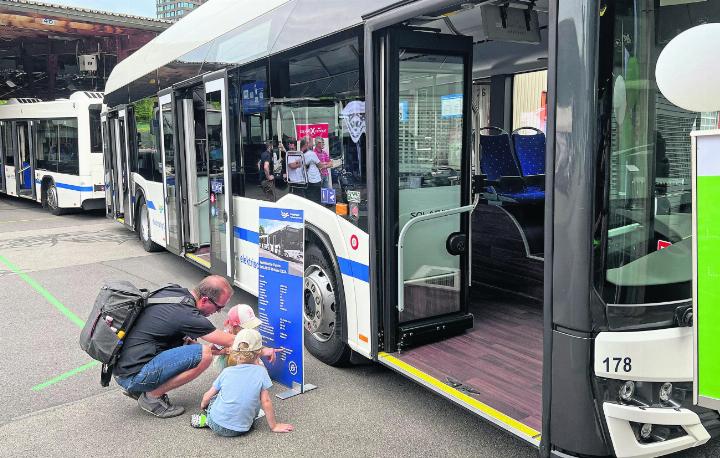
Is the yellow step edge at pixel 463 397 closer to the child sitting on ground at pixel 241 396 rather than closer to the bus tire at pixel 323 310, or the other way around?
the bus tire at pixel 323 310

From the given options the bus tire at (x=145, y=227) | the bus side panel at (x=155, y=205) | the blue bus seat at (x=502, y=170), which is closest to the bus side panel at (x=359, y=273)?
the blue bus seat at (x=502, y=170)

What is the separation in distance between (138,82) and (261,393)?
21.8ft

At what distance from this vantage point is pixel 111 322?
3.86m

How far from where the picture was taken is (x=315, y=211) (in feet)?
15.1

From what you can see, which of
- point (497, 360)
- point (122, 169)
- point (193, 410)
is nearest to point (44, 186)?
point (122, 169)

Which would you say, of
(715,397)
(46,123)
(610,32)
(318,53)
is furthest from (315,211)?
(46,123)

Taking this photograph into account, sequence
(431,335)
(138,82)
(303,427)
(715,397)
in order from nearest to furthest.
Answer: (715,397) → (303,427) → (431,335) → (138,82)

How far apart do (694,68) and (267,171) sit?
144 inches

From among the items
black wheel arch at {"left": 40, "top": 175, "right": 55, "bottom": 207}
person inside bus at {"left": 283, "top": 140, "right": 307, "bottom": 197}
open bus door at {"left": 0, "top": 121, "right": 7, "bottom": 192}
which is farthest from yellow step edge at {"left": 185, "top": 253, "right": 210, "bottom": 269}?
open bus door at {"left": 0, "top": 121, "right": 7, "bottom": 192}

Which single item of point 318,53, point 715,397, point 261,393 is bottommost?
point 261,393

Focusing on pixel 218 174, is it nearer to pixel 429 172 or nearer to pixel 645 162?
pixel 429 172

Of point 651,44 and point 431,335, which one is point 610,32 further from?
point 431,335


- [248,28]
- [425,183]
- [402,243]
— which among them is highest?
[248,28]

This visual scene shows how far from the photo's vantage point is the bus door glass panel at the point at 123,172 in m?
10.2
